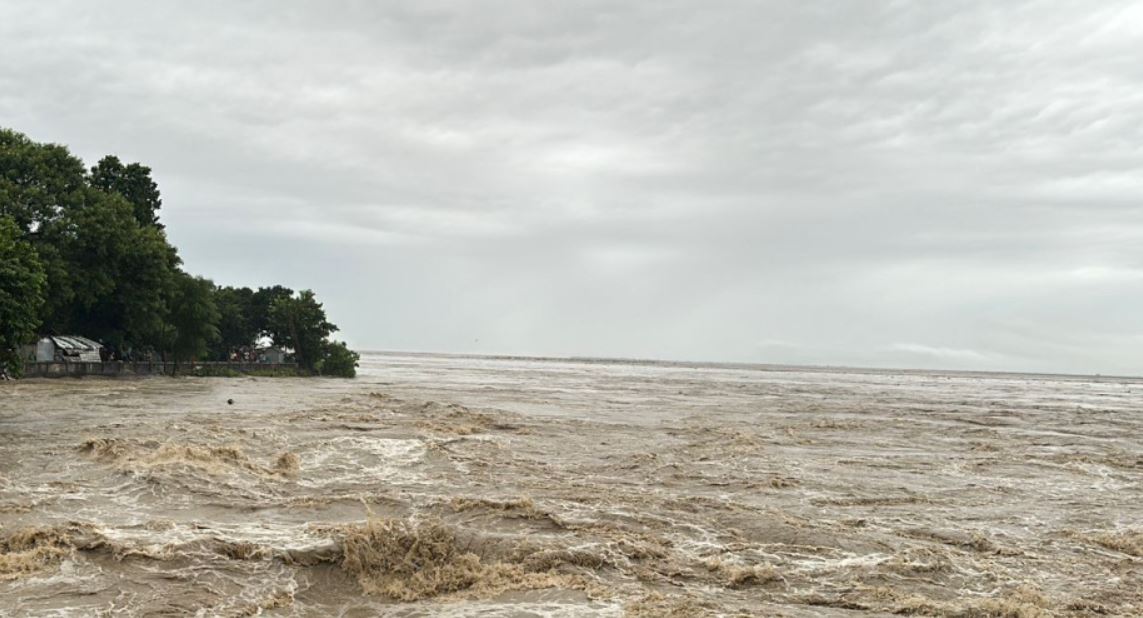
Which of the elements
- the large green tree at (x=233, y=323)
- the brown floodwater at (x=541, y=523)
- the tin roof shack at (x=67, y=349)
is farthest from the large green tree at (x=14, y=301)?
the large green tree at (x=233, y=323)

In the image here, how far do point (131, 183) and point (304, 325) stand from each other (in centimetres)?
1936

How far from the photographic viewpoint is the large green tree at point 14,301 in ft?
75.8

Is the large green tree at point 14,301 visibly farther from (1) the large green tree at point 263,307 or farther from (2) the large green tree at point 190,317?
(1) the large green tree at point 263,307

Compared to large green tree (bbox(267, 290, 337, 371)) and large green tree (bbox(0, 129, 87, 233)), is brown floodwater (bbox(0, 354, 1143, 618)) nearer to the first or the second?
large green tree (bbox(0, 129, 87, 233))

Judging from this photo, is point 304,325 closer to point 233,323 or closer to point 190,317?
point 233,323

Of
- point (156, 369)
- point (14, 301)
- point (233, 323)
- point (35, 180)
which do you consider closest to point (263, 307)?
point (233, 323)

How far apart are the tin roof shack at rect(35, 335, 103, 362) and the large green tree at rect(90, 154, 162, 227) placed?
1094 cm

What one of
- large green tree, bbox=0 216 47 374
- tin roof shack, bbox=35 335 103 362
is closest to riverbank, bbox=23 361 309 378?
tin roof shack, bbox=35 335 103 362

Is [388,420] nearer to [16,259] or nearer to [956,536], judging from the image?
[16,259]

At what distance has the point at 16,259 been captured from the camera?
2381cm

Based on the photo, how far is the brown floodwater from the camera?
9.00 meters

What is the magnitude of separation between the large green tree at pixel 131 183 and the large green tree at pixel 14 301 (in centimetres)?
3772

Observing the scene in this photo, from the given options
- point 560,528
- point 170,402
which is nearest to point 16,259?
point 170,402

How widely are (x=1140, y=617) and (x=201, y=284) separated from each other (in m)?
61.3
